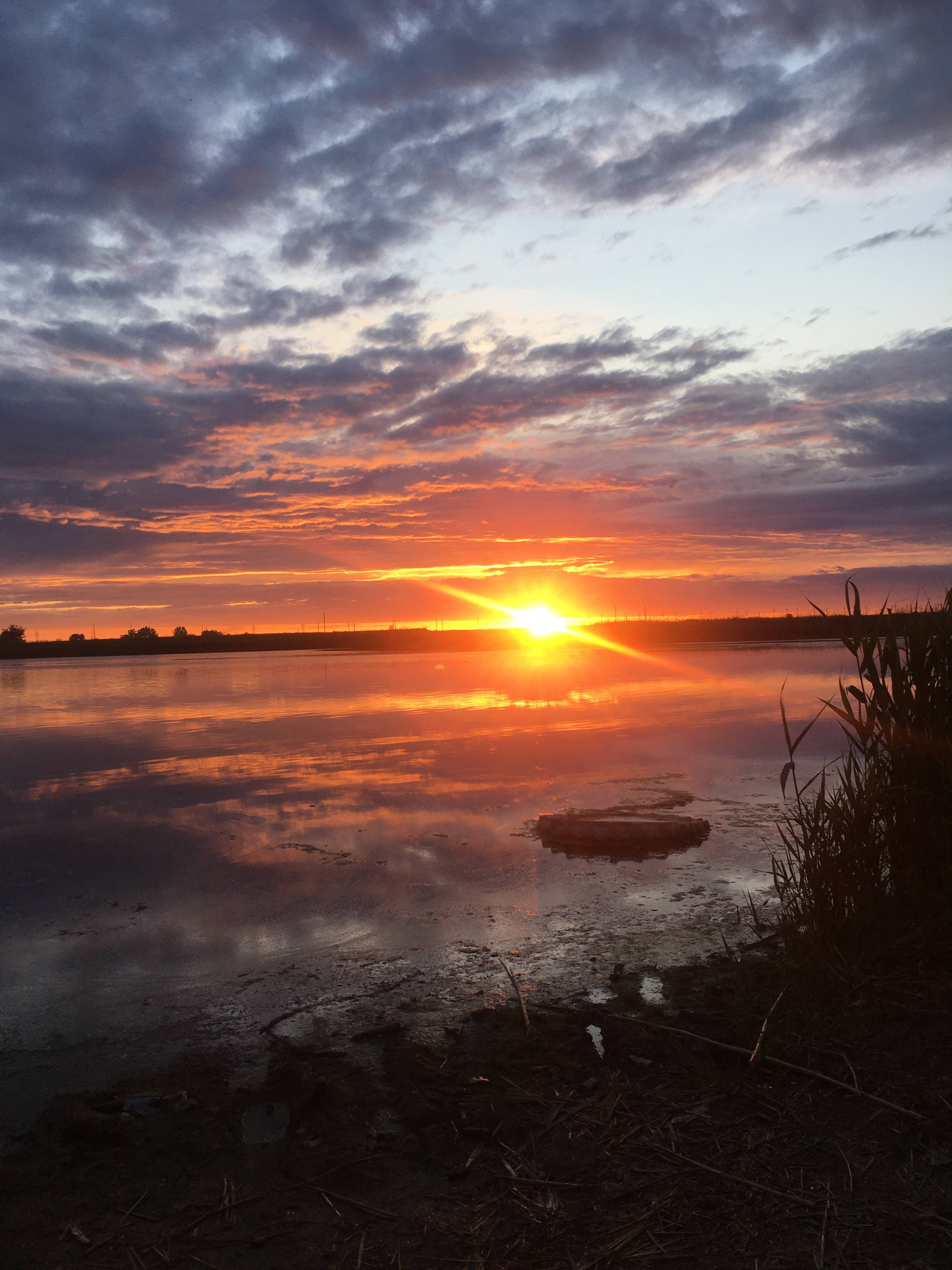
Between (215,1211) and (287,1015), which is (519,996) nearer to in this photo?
(287,1015)

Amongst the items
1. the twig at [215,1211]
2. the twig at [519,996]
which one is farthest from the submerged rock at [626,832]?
the twig at [215,1211]

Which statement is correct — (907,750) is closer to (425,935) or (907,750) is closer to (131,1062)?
(425,935)

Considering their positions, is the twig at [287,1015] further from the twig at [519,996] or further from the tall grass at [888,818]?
the tall grass at [888,818]

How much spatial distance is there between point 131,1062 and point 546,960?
9.40 ft

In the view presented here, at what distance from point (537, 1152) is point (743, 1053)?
4.56ft

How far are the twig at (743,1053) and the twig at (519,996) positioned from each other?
0.11 m

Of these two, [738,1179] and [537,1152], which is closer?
[738,1179]

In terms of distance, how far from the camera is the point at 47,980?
608 cm

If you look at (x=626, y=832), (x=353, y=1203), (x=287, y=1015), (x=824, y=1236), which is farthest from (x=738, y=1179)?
(x=626, y=832)

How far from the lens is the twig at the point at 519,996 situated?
5133mm

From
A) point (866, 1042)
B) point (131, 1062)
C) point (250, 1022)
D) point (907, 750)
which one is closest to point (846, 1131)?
point (866, 1042)

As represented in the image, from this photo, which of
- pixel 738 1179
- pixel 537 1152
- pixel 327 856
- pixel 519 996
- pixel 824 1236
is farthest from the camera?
pixel 327 856

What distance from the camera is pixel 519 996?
18.3 ft

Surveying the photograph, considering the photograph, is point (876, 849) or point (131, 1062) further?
point (876, 849)
